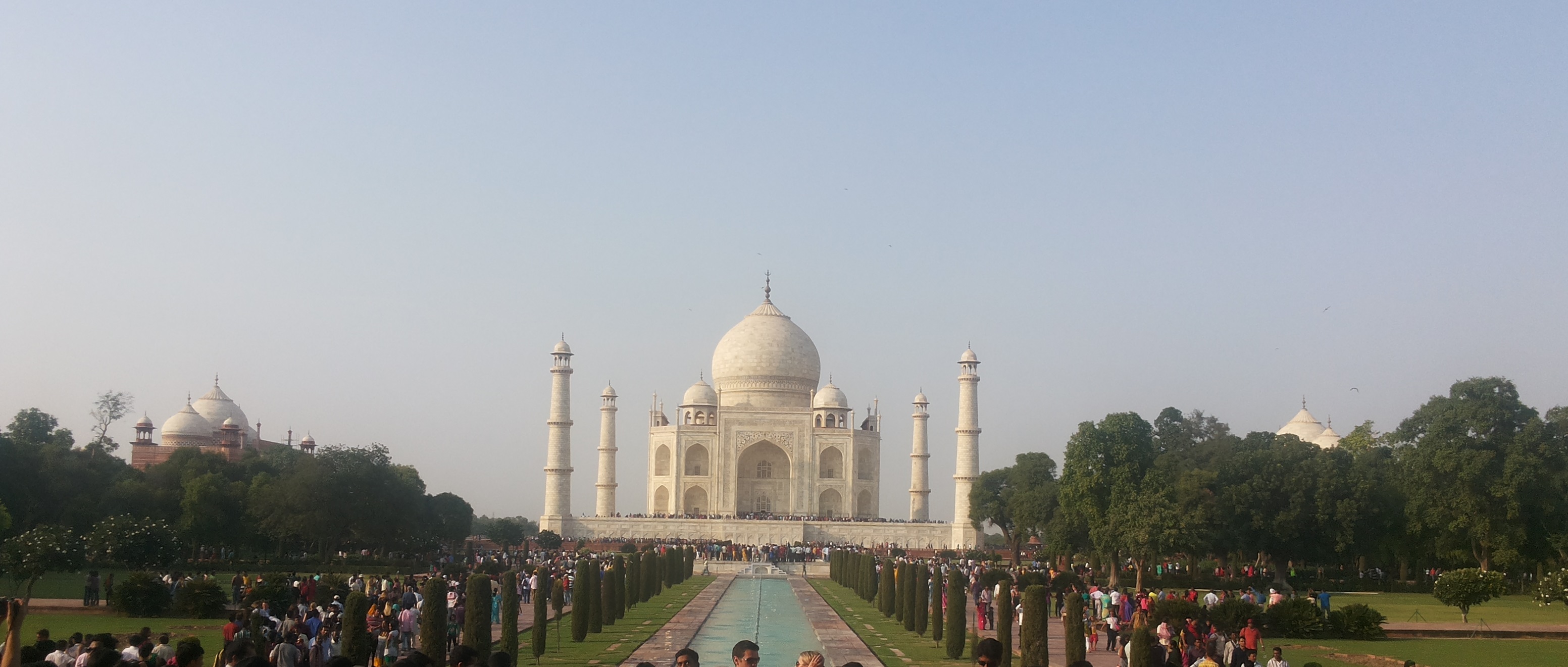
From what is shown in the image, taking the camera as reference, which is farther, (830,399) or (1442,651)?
(830,399)

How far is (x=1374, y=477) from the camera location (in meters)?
34.9

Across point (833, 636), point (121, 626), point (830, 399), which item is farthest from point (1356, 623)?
point (830, 399)

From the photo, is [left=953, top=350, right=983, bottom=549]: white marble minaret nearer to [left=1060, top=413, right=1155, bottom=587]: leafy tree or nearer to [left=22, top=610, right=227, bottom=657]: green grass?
[left=1060, top=413, right=1155, bottom=587]: leafy tree

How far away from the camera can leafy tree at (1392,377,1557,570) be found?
30562 millimetres

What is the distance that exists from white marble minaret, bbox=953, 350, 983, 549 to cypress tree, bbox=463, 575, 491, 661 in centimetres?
3725

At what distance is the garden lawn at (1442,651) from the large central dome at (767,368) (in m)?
39.9

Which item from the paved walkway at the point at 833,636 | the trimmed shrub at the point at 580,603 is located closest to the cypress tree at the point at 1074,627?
the paved walkway at the point at 833,636

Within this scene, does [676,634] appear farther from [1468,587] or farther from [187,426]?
[187,426]

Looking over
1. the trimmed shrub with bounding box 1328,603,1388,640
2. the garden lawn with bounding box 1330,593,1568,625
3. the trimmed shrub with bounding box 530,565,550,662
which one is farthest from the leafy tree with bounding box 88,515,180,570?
the garden lawn with bounding box 1330,593,1568,625

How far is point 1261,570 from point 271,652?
98.3 feet

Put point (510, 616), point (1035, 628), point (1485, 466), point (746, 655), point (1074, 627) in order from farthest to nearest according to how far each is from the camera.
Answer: point (1485, 466) → point (510, 616) → point (1035, 628) → point (1074, 627) → point (746, 655)

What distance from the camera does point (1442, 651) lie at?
1861cm

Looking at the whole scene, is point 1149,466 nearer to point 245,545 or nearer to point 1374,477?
point 1374,477

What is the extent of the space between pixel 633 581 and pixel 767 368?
3547 cm
